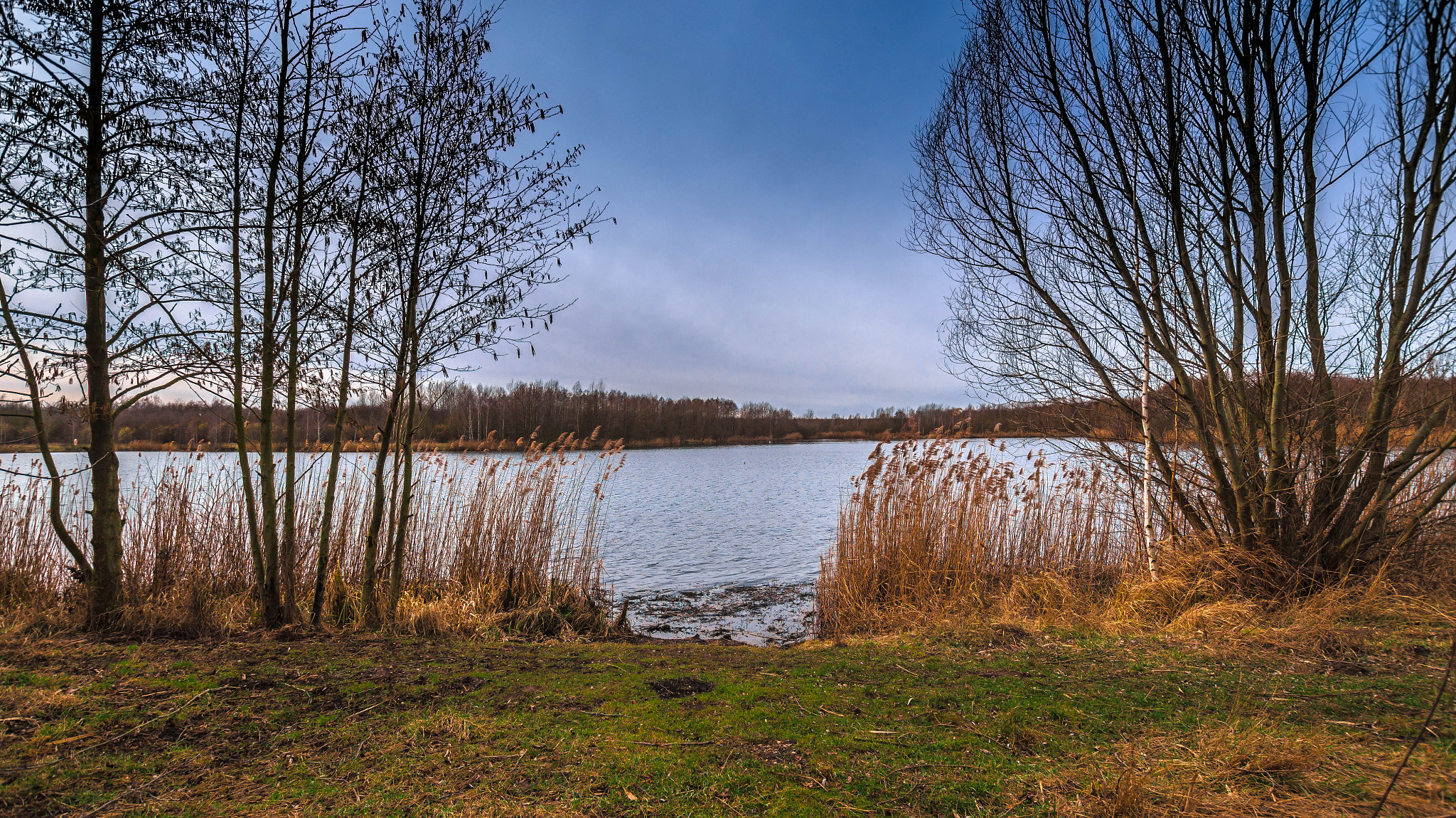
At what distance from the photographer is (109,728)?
105 inches

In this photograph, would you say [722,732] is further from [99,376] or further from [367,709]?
[99,376]

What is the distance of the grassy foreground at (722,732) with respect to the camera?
2133 millimetres

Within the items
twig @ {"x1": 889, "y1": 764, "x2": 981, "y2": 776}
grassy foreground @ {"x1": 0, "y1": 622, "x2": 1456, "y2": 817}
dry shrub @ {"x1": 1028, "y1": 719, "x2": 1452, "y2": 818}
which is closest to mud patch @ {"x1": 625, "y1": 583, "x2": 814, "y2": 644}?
grassy foreground @ {"x1": 0, "y1": 622, "x2": 1456, "y2": 817}

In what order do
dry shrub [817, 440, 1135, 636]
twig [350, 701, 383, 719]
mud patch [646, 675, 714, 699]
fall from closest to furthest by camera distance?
twig [350, 701, 383, 719]
mud patch [646, 675, 714, 699]
dry shrub [817, 440, 1135, 636]

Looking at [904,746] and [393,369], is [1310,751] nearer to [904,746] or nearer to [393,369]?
[904,746]

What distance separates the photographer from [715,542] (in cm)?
1198

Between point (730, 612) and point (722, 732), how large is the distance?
198 inches

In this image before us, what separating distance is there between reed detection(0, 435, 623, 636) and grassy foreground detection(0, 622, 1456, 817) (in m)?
0.95

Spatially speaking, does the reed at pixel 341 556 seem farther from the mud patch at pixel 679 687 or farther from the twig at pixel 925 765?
the twig at pixel 925 765

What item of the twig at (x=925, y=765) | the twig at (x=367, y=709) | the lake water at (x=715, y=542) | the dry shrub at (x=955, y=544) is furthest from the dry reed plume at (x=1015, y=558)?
the twig at (x=367, y=709)

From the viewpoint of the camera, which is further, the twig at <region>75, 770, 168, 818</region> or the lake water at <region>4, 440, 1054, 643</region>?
the lake water at <region>4, 440, 1054, 643</region>

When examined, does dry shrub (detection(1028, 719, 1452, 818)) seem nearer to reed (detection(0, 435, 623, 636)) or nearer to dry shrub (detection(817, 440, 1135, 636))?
dry shrub (detection(817, 440, 1135, 636))

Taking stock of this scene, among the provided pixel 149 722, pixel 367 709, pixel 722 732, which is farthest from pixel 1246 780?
pixel 149 722

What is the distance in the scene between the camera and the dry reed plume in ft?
17.3
